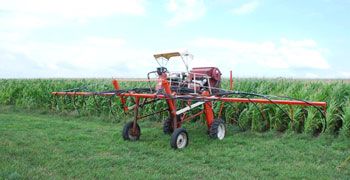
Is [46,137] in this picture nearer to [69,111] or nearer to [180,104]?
[180,104]

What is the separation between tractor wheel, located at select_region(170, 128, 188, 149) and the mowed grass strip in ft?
0.51

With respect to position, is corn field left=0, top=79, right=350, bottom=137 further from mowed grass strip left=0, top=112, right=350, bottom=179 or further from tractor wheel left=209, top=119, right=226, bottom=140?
tractor wheel left=209, top=119, right=226, bottom=140

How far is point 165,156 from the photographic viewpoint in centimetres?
729

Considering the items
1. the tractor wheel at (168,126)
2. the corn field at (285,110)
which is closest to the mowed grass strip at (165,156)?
the tractor wheel at (168,126)

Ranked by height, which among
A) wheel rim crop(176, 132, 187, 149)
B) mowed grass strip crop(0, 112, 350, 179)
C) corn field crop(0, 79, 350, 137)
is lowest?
mowed grass strip crop(0, 112, 350, 179)

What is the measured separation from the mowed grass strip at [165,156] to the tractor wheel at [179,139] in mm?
154

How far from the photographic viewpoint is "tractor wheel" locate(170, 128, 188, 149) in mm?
7727

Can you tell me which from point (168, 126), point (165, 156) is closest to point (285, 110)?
point (168, 126)

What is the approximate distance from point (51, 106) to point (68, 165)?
30.5 ft

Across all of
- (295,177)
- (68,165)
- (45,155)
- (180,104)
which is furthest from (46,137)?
(295,177)

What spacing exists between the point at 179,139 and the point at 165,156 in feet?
2.34

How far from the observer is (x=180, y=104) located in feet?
35.1

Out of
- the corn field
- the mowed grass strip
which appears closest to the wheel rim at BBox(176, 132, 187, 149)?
the mowed grass strip

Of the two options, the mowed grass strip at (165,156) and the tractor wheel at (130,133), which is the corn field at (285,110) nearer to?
the mowed grass strip at (165,156)
